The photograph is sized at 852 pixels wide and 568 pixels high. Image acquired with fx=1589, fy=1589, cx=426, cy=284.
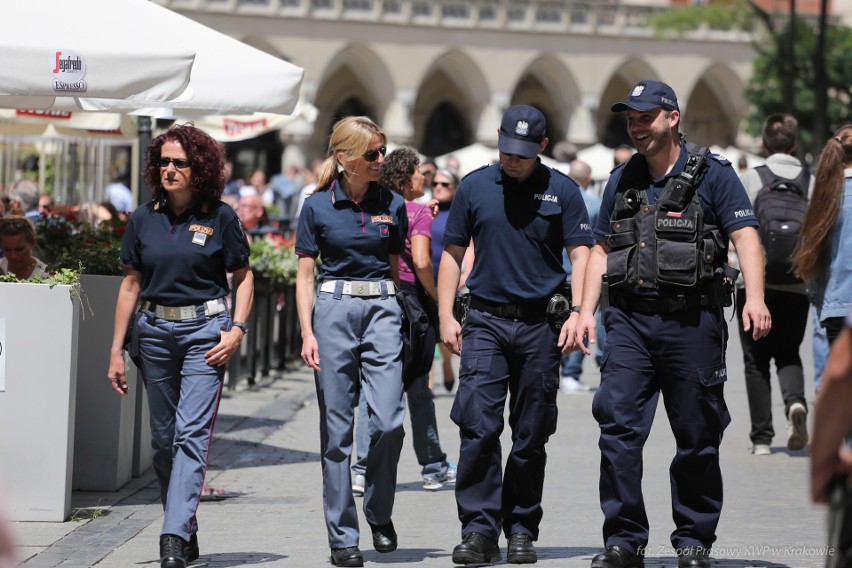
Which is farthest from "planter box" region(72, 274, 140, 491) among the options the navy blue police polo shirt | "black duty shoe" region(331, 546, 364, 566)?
the navy blue police polo shirt

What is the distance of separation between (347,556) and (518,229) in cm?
155

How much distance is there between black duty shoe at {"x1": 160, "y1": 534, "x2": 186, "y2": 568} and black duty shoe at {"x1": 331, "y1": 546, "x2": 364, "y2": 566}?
637mm

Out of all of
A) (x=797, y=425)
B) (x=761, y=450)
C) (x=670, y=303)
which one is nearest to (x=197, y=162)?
(x=670, y=303)

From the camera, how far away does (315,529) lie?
7676 mm

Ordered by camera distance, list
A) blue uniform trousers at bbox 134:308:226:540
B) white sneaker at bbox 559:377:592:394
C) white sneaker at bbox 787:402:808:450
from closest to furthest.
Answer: blue uniform trousers at bbox 134:308:226:540 < white sneaker at bbox 787:402:808:450 < white sneaker at bbox 559:377:592:394

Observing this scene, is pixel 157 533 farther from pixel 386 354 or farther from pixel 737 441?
pixel 737 441

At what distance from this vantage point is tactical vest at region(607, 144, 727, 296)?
6371 mm

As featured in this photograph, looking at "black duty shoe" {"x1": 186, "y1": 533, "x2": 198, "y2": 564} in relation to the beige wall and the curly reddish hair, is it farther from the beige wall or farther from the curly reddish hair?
the beige wall

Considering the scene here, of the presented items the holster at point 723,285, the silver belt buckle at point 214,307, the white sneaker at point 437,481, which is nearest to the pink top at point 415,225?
the white sneaker at point 437,481

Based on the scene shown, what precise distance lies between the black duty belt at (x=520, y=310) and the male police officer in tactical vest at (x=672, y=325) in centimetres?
26

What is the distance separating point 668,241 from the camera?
6398 millimetres

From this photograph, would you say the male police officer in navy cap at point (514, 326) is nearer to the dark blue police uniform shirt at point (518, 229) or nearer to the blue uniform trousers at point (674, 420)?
the dark blue police uniform shirt at point (518, 229)

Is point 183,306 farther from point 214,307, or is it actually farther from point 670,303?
point 670,303

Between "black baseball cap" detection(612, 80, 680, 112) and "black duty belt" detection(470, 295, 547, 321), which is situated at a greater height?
"black baseball cap" detection(612, 80, 680, 112)
